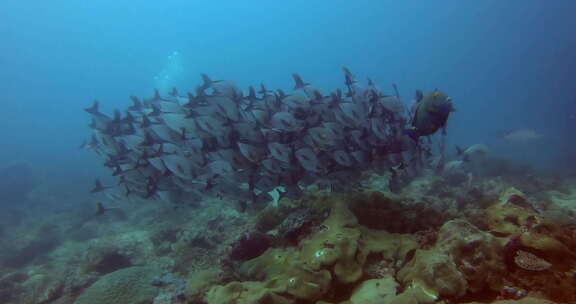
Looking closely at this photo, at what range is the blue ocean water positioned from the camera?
4358 inches

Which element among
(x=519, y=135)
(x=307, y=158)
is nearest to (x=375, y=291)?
(x=307, y=158)

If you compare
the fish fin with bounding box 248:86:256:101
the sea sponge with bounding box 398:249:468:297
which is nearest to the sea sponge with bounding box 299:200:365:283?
the sea sponge with bounding box 398:249:468:297

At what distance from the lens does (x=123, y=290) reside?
6434mm

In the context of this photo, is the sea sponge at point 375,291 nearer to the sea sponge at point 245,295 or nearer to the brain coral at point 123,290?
the sea sponge at point 245,295

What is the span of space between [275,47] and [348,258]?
539 ft

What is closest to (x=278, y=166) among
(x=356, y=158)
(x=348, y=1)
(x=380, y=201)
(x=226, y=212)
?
(x=356, y=158)

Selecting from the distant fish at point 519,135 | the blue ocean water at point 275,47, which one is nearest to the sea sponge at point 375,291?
the distant fish at point 519,135

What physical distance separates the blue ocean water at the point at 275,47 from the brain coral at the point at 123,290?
328 feet

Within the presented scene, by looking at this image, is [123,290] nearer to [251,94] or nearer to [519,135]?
[251,94]

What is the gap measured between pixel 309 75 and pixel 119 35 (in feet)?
266

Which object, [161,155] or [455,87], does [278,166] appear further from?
[455,87]

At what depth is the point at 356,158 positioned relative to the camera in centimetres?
578

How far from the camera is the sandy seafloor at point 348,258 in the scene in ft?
12.2

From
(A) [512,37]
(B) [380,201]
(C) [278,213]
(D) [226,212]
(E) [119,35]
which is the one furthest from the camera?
(E) [119,35]
